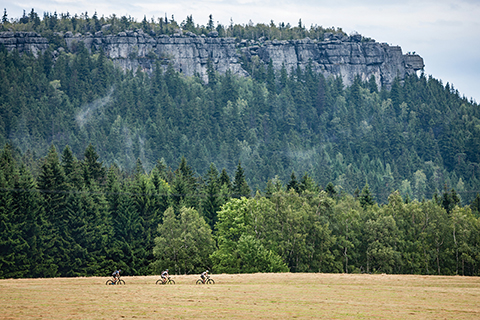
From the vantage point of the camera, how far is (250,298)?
49.6m

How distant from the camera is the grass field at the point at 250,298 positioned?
139 ft

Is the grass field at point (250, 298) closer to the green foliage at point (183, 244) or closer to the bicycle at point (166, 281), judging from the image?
the bicycle at point (166, 281)

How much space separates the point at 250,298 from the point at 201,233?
49.7 meters

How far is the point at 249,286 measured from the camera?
5738cm

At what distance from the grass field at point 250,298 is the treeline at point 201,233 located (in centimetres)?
3049

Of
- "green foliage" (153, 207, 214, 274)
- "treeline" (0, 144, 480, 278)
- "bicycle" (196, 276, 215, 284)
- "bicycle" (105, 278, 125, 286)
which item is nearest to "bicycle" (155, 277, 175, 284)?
"bicycle" (196, 276, 215, 284)

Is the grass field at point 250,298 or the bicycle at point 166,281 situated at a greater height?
the grass field at point 250,298

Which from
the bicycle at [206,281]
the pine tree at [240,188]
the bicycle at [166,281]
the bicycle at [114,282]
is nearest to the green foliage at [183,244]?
the pine tree at [240,188]

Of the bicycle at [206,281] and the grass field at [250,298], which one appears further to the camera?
the bicycle at [206,281]

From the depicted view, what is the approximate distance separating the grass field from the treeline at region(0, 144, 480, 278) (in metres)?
30.5

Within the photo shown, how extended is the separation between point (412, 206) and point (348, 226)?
34.2 feet

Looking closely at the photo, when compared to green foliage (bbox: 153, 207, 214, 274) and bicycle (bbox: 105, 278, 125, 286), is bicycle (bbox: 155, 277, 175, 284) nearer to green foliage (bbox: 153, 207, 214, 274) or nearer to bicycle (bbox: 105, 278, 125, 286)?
bicycle (bbox: 105, 278, 125, 286)

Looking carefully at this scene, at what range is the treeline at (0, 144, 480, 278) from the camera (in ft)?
315

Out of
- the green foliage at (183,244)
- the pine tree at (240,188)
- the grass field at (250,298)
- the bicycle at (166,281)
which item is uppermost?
the grass field at (250,298)
